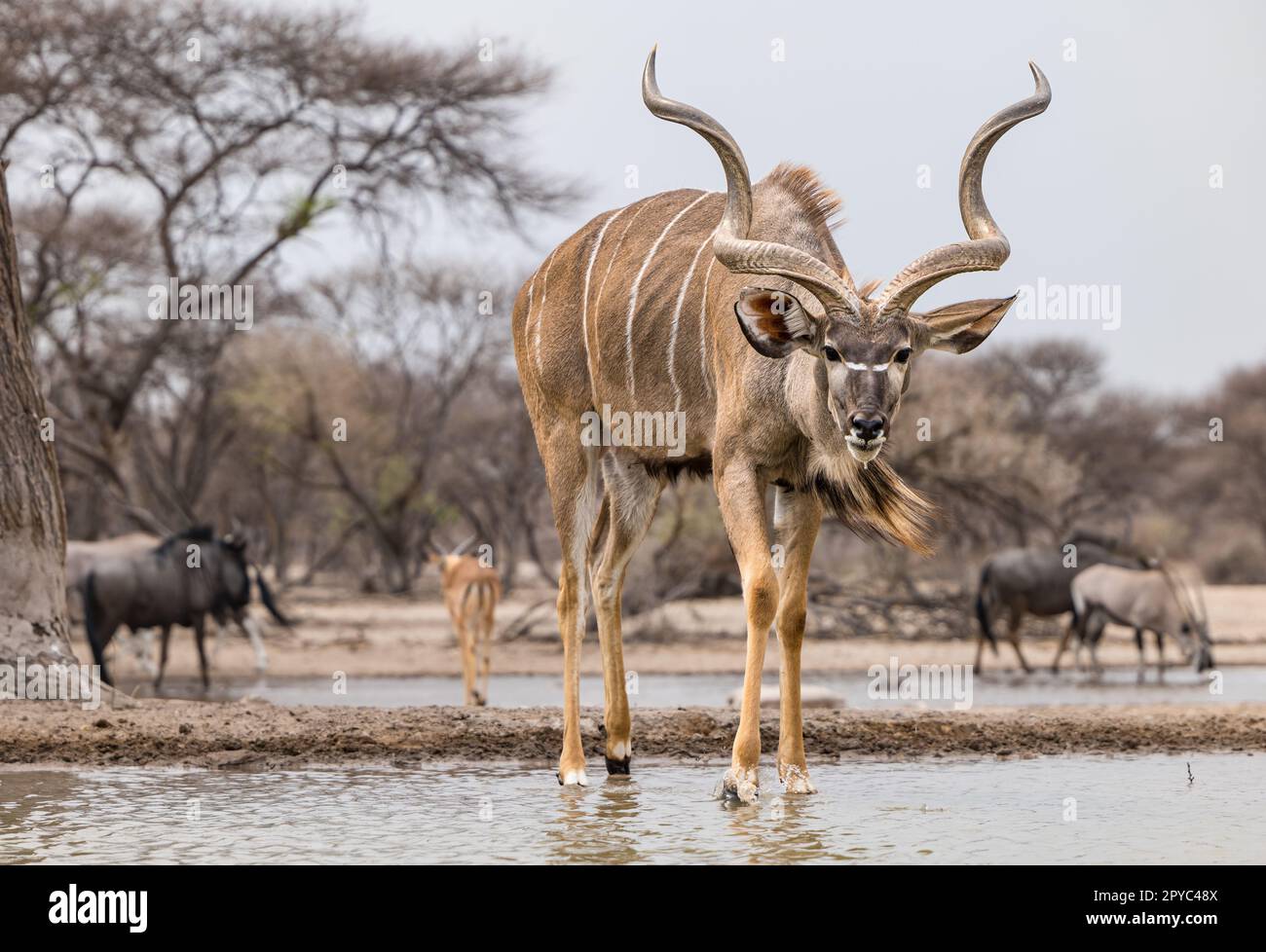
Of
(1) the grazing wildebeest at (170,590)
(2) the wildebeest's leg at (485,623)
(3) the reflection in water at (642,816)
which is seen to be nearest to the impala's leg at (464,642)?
(2) the wildebeest's leg at (485,623)

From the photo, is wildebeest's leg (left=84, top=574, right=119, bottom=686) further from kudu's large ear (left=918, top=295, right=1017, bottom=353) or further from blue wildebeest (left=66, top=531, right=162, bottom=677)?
kudu's large ear (left=918, top=295, right=1017, bottom=353)

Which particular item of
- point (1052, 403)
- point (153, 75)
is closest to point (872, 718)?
point (153, 75)

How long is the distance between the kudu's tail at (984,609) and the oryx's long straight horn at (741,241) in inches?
491

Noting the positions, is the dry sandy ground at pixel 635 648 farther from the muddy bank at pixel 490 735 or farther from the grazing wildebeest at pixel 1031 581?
the muddy bank at pixel 490 735

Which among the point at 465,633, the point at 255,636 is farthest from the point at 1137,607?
the point at 255,636

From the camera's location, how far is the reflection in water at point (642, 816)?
174 inches

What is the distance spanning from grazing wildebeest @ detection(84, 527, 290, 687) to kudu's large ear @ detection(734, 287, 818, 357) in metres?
10.8

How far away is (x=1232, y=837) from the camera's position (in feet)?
15.3

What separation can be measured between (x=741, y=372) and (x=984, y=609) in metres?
12.8

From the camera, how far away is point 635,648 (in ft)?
62.2

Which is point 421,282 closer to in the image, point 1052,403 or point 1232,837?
point 1052,403

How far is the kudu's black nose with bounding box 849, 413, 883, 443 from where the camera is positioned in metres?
4.89

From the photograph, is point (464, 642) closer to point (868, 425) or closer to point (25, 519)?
point (25, 519)

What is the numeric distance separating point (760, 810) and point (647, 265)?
227 centimetres
